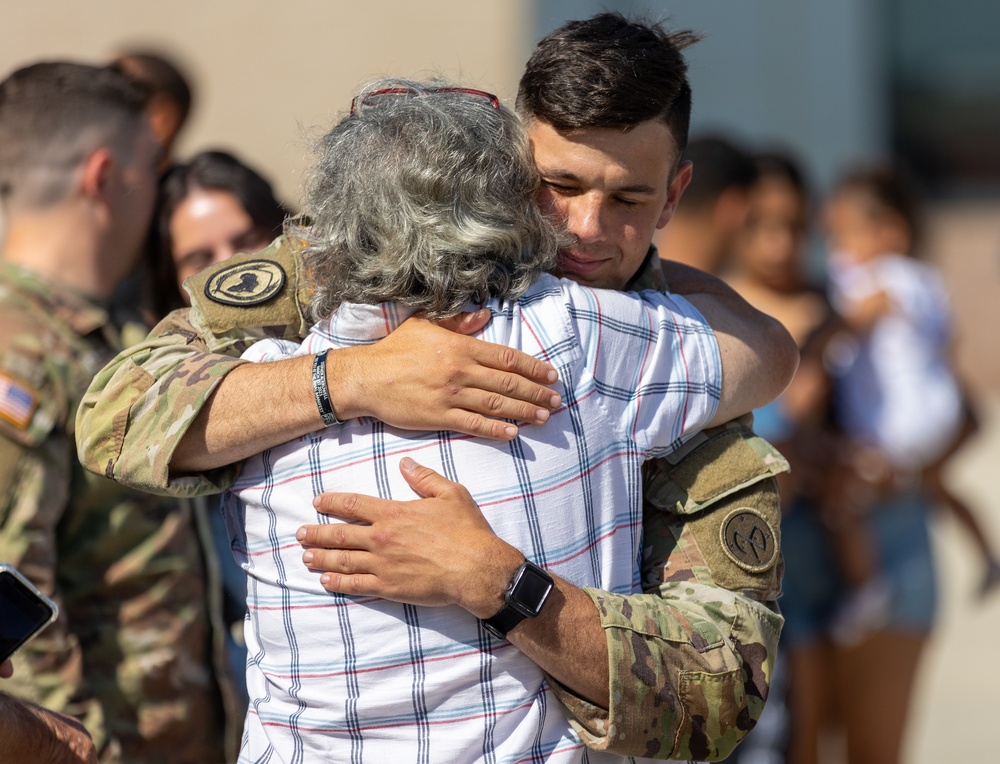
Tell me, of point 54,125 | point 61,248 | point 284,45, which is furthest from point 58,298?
point 284,45

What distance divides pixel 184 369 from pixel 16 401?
67 cm

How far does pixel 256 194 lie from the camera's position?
275cm

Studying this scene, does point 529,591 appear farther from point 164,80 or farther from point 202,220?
point 164,80

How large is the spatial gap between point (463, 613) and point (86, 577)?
1.11 meters

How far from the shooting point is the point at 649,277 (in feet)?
5.99


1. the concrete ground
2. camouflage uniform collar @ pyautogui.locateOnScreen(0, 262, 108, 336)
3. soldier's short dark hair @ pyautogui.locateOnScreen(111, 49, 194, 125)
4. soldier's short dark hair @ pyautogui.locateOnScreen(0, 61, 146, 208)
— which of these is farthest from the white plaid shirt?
the concrete ground

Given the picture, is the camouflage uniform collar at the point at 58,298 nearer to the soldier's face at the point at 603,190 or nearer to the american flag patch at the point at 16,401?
the american flag patch at the point at 16,401

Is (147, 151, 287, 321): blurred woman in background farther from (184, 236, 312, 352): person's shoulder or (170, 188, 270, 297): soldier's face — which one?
(184, 236, 312, 352): person's shoulder

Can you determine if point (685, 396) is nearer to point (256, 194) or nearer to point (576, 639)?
point (576, 639)

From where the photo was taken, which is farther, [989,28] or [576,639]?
[989,28]

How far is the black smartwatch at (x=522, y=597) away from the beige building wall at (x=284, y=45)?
6.68 meters

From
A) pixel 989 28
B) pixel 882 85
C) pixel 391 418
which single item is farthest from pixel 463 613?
pixel 989 28

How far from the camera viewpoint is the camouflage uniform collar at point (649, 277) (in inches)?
71.4

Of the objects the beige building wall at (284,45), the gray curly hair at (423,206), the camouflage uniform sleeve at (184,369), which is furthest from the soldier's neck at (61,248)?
the beige building wall at (284,45)
